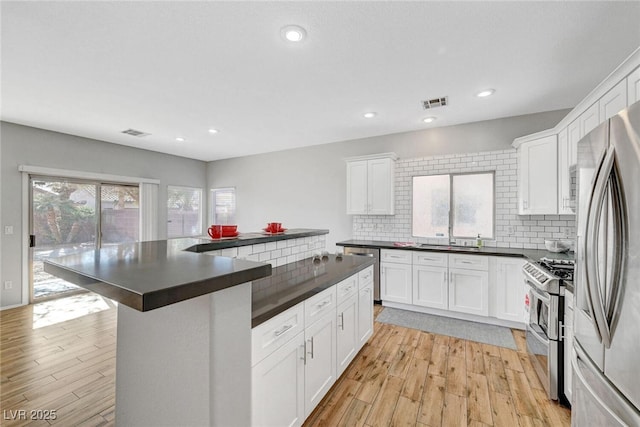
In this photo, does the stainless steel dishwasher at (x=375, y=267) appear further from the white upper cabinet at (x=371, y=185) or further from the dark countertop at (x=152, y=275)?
the dark countertop at (x=152, y=275)

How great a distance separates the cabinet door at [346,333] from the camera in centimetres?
211

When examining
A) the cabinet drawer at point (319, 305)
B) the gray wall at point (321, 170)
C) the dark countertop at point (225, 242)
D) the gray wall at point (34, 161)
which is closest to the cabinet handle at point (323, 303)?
the cabinet drawer at point (319, 305)

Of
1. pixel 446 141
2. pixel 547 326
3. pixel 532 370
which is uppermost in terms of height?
pixel 446 141

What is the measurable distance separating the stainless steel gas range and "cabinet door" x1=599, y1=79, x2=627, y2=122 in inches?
48.4

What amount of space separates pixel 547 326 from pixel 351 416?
5.44 ft

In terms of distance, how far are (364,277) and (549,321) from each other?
1455 mm

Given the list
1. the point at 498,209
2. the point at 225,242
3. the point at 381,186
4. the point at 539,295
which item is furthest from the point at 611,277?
the point at 381,186

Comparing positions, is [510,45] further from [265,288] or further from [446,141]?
[265,288]

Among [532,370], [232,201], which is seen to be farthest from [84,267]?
[232,201]

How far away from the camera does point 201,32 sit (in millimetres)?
1995

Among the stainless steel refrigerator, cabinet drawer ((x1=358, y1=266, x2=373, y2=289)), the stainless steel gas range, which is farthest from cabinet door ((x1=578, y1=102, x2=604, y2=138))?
cabinet drawer ((x1=358, y1=266, x2=373, y2=289))

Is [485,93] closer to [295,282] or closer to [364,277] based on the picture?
[364,277]

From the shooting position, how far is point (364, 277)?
8.66 ft

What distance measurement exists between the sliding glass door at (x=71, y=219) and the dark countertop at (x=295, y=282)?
364 cm
